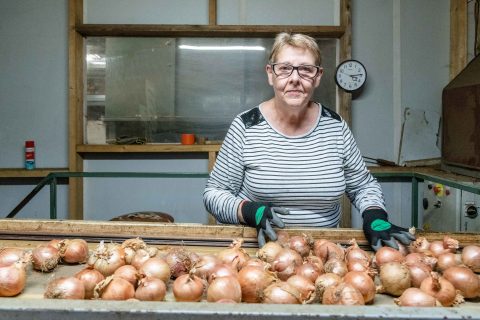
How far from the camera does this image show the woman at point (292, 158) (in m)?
1.82

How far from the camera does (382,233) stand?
1596 mm

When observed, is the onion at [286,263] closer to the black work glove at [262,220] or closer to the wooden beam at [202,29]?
the black work glove at [262,220]

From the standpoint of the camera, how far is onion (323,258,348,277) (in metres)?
1.35

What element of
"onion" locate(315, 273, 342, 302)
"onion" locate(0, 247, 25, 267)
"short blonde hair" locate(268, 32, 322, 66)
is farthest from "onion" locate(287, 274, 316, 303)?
"short blonde hair" locate(268, 32, 322, 66)

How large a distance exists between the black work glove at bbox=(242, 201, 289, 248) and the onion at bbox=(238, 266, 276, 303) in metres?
0.38

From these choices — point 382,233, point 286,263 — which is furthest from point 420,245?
point 286,263

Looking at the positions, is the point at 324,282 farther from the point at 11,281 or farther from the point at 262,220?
the point at 11,281

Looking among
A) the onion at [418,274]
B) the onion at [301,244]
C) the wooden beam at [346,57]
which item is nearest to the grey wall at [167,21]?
the wooden beam at [346,57]

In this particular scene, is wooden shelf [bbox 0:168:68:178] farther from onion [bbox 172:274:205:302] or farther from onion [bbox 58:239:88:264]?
onion [bbox 172:274:205:302]

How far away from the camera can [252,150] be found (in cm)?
196

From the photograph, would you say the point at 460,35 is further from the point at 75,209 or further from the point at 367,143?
the point at 75,209

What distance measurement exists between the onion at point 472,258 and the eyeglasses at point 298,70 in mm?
787

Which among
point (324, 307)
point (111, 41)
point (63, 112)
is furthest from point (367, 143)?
point (324, 307)

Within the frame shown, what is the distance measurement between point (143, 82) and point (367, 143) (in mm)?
2309
